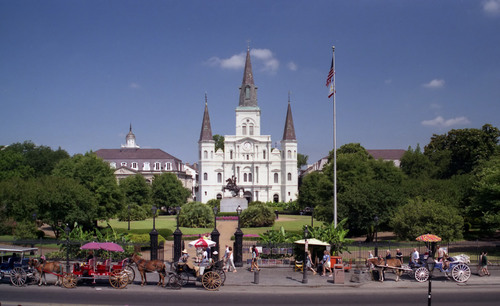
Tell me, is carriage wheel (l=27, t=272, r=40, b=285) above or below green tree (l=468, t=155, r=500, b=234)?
below

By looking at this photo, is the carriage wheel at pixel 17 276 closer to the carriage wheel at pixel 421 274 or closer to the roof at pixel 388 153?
the carriage wheel at pixel 421 274

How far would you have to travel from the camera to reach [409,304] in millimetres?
14344

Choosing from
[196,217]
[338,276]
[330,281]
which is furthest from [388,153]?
[338,276]

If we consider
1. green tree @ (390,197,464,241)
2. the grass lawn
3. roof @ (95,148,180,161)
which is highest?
roof @ (95,148,180,161)

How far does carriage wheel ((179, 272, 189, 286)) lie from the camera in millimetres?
16822

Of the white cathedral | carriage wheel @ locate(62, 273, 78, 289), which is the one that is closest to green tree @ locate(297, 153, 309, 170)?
the white cathedral

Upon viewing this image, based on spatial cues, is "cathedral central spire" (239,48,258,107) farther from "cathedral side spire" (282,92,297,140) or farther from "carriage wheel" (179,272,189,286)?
"carriage wheel" (179,272,189,286)

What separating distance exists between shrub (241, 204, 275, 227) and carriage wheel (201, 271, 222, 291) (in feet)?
101

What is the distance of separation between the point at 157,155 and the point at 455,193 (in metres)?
81.6

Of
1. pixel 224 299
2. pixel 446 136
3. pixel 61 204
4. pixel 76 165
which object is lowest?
pixel 224 299

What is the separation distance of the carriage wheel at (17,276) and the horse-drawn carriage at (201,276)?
6.04 m

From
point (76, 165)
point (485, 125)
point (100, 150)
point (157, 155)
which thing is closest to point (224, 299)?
point (76, 165)

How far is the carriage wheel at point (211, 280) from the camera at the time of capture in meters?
16.6

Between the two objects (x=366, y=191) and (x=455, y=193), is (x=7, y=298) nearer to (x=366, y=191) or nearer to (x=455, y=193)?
(x=366, y=191)
